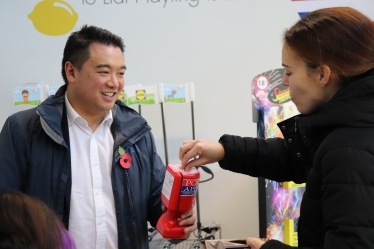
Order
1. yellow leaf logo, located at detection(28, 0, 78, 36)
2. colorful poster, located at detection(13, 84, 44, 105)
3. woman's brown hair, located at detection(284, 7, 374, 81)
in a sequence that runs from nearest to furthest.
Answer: woman's brown hair, located at detection(284, 7, 374, 81) < colorful poster, located at detection(13, 84, 44, 105) < yellow leaf logo, located at detection(28, 0, 78, 36)

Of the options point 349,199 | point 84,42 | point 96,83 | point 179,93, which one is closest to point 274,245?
point 349,199

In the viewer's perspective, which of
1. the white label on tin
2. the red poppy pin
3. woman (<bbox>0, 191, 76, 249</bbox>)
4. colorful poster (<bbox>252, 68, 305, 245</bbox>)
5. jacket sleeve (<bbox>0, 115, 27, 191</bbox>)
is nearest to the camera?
woman (<bbox>0, 191, 76, 249</bbox>)

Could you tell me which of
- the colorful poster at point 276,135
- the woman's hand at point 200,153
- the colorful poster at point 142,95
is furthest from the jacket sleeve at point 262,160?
the colorful poster at point 142,95

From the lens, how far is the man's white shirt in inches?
71.8

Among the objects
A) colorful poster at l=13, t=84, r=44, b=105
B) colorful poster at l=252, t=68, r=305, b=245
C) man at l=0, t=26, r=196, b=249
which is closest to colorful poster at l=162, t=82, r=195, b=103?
colorful poster at l=252, t=68, r=305, b=245

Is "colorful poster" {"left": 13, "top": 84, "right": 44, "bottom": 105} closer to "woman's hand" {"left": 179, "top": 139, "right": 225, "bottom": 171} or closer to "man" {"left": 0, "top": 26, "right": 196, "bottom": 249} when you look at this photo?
"man" {"left": 0, "top": 26, "right": 196, "bottom": 249}

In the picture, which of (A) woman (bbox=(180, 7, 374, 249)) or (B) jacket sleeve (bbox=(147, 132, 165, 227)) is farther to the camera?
(B) jacket sleeve (bbox=(147, 132, 165, 227))

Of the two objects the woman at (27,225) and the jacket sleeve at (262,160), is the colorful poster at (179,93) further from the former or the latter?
the woman at (27,225)

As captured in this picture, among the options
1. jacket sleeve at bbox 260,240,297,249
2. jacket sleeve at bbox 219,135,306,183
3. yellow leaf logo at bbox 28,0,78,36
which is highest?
yellow leaf logo at bbox 28,0,78,36

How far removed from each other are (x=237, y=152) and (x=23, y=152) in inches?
35.3

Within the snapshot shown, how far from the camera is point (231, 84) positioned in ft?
12.2

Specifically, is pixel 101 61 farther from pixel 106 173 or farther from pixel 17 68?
pixel 17 68

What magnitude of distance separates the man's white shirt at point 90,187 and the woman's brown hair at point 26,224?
0.83 meters

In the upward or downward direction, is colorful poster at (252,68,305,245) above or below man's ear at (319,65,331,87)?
below
